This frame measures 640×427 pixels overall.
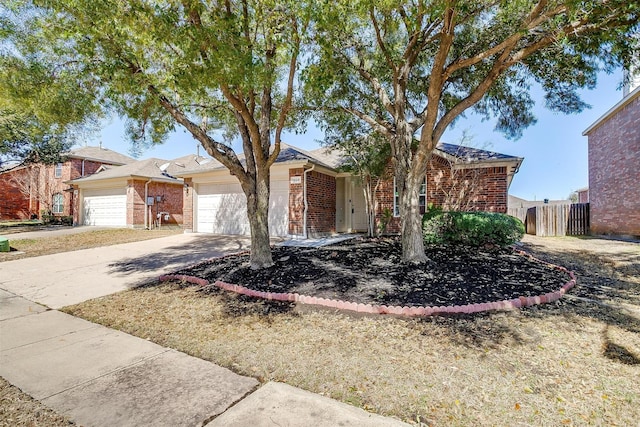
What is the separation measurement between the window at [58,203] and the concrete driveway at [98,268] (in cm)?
1753

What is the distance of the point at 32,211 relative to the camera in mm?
25469

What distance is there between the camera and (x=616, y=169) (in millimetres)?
12695

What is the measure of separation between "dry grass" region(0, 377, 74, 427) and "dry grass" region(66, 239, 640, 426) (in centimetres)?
118

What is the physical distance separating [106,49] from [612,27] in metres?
7.99

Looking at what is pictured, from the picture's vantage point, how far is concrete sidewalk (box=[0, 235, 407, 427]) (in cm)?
222

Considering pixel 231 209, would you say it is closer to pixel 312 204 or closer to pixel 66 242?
pixel 312 204

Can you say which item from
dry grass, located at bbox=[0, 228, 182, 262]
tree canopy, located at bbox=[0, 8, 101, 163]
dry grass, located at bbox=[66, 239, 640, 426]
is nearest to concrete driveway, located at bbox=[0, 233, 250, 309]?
dry grass, located at bbox=[0, 228, 182, 262]

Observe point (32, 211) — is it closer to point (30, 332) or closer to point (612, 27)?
point (30, 332)

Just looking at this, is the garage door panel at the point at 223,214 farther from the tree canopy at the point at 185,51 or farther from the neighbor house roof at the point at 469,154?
the tree canopy at the point at 185,51

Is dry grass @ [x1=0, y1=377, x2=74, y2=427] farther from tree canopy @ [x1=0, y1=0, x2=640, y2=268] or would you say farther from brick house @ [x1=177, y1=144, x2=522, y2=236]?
brick house @ [x1=177, y1=144, x2=522, y2=236]

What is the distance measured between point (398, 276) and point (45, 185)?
1181 inches

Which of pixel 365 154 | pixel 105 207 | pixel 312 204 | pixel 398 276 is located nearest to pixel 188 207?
pixel 312 204

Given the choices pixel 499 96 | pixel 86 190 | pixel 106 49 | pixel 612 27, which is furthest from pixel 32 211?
pixel 612 27

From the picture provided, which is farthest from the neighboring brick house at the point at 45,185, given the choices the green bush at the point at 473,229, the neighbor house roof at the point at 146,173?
the green bush at the point at 473,229
